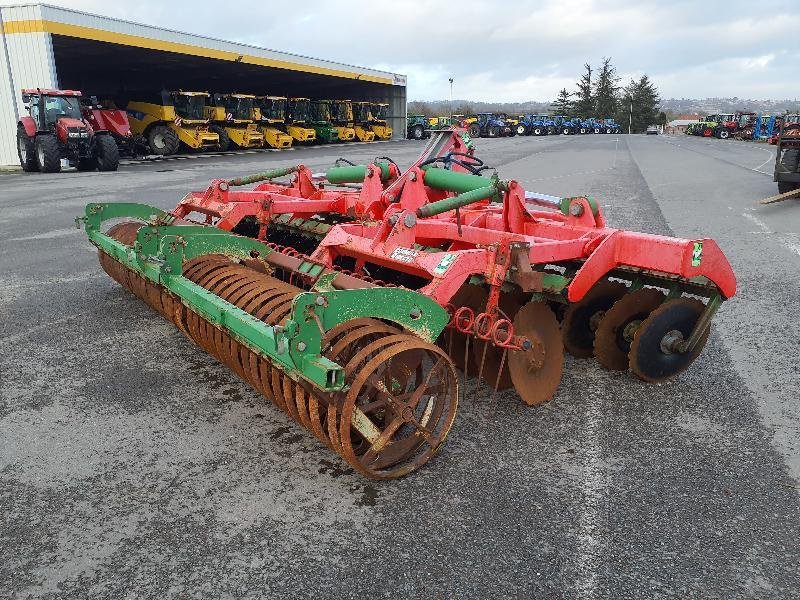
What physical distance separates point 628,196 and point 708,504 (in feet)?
38.8

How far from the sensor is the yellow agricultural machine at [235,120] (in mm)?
27831

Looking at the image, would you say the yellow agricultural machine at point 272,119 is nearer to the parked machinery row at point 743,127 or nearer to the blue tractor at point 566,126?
the parked machinery row at point 743,127

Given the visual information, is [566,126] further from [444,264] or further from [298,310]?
[298,310]

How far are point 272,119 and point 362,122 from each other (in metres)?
9.59

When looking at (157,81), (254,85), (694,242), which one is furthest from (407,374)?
(254,85)

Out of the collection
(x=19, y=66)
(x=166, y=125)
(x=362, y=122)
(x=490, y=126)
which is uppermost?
(x=19, y=66)

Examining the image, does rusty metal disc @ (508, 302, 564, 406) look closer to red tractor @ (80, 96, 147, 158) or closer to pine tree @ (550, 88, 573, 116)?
red tractor @ (80, 96, 147, 158)

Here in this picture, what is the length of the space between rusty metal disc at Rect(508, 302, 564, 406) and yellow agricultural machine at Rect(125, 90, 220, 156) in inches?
973

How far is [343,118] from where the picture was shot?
3791 centimetres

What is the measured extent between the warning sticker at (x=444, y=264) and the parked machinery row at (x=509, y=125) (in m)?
39.6

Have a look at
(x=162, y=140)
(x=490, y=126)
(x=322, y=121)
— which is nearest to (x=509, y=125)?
(x=490, y=126)

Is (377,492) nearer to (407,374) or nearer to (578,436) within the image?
(407,374)

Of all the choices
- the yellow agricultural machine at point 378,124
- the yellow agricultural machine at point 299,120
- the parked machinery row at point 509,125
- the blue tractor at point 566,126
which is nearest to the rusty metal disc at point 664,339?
the yellow agricultural machine at point 299,120

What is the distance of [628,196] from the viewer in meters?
13.7
